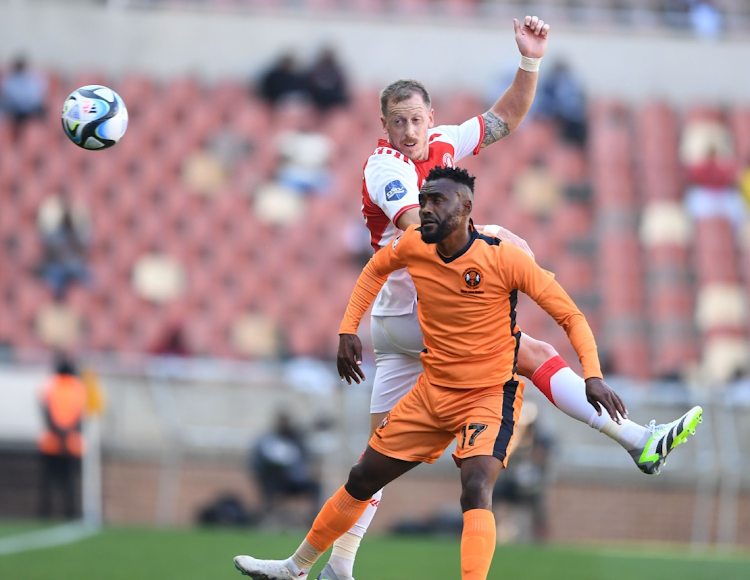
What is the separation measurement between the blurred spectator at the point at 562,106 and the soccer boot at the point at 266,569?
37.1 feet

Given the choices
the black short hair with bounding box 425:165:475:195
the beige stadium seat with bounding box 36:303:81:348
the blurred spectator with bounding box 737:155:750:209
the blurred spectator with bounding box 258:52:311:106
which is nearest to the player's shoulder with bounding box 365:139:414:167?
the black short hair with bounding box 425:165:475:195

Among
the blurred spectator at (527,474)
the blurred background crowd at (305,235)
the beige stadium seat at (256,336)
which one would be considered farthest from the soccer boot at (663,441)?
the beige stadium seat at (256,336)

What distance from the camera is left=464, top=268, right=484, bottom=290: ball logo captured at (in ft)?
18.2

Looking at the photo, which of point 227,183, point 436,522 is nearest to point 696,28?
point 227,183

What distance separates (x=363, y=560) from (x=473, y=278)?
567cm

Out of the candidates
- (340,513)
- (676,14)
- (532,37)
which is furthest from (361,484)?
(676,14)

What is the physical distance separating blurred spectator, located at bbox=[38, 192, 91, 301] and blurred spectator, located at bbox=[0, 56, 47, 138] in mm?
1679

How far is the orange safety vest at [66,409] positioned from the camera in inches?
514

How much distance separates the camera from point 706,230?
51.0 feet

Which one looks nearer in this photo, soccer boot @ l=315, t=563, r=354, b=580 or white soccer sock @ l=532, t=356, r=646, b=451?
white soccer sock @ l=532, t=356, r=646, b=451

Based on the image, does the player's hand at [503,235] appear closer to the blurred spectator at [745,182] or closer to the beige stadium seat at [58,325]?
the beige stadium seat at [58,325]

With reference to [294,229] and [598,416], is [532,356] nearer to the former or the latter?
[598,416]

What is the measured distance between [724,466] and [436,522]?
3.05 m

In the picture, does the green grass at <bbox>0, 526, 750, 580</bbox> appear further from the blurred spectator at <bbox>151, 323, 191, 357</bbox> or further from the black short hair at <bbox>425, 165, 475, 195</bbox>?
the black short hair at <bbox>425, 165, 475, 195</bbox>
